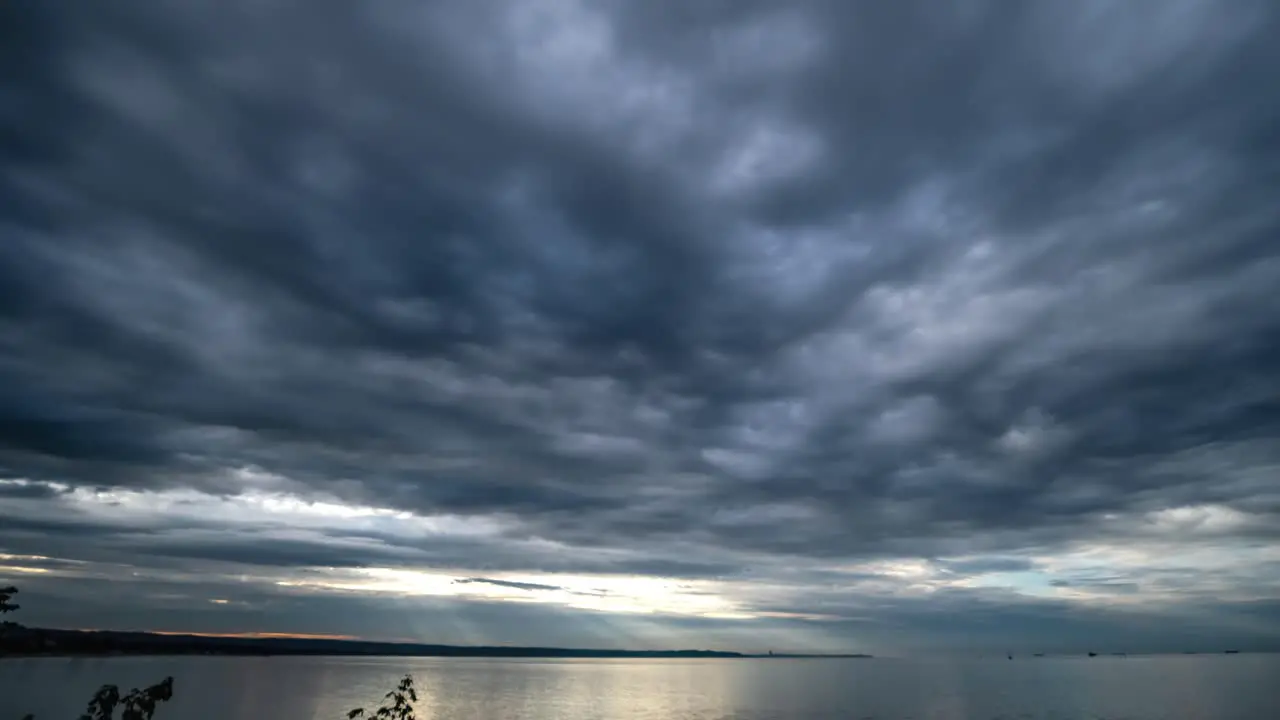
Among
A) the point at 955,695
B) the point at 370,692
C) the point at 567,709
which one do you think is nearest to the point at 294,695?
the point at 370,692

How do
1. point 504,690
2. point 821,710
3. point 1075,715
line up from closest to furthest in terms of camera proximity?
point 1075,715
point 821,710
point 504,690

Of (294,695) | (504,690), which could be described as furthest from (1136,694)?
(294,695)

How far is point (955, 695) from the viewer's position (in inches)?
6417

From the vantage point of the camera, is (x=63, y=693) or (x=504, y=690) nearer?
(x=63, y=693)

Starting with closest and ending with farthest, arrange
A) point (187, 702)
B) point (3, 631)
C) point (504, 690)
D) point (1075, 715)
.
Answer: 1. point (3, 631)
2. point (1075, 715)
3. point (187, 702)
4. point (504, 690)

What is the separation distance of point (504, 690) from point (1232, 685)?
172 m

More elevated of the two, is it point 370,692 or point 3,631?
point 3,631

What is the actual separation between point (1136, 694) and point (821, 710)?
75313 millimetres

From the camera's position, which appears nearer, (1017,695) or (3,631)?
(3,631)

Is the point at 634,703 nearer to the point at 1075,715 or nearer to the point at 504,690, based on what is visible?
the point at 504,690

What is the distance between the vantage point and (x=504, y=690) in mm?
178625

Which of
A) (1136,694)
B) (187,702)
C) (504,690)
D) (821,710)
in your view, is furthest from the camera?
(504,690)

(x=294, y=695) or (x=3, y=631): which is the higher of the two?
(x=3, y=631)

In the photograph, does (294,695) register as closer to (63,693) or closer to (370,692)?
(370,692)
